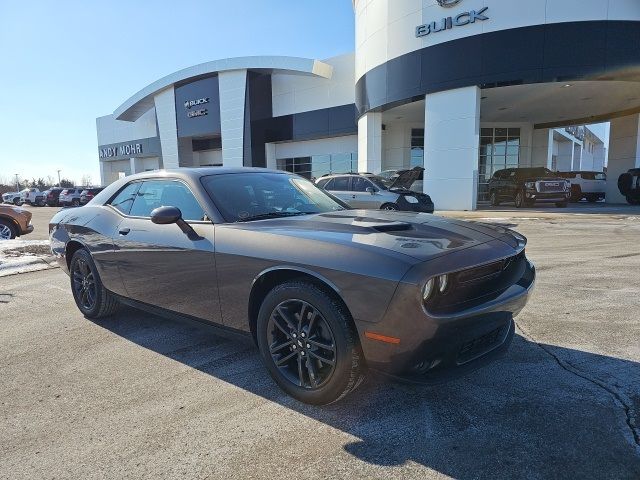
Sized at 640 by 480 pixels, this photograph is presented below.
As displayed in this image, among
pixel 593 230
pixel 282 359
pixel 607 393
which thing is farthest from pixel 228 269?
pixel 593 230

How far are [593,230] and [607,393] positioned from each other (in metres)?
9.53

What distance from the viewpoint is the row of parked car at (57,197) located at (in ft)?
102

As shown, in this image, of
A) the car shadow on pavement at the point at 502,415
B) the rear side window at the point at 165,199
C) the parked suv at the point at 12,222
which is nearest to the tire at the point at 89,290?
the rear side window at the point at 165,199

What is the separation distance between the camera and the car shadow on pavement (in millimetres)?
2062

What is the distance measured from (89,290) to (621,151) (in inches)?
1002

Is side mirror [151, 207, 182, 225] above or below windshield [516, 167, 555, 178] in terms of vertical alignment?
below

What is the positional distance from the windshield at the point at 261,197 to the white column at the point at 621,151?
76.3 feet

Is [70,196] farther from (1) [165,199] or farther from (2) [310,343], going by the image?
(2) [310,343]

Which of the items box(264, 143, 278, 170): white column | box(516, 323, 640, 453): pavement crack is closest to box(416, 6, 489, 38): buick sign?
box(264, 143, 278, 170): white column

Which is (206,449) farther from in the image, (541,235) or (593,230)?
(593,230)

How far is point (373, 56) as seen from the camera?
65.6ft

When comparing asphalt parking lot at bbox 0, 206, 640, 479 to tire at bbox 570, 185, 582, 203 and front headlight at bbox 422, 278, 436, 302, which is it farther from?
tire at bbox 570, 185, 582, 203

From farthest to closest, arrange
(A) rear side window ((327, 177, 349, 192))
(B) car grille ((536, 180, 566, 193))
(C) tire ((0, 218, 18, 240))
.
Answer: (B) car grille ((536, 180, 566, 193)) < (A) rear side window ((327, 177, 349, 192)) < (C) tire ((0, 218, 18, 240))

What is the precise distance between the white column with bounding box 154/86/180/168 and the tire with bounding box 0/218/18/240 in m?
25.7
